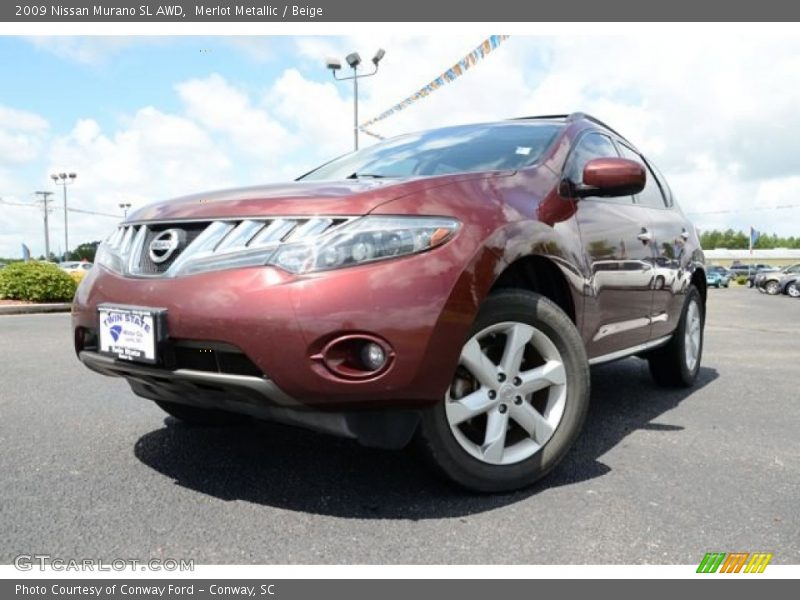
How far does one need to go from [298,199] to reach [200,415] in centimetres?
145

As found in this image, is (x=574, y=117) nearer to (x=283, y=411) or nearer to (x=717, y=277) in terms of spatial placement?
(x=283, y=411)

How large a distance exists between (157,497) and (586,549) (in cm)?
145

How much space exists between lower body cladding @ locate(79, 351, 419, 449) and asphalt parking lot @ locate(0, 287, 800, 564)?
30 cm

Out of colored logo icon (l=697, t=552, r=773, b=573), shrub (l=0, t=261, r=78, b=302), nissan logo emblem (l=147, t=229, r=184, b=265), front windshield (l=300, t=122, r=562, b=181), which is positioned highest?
front windshield (l=300, t=122, r=562, b=181)

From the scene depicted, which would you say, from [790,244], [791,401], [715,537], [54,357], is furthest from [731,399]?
[790,244]

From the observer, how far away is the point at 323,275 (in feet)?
6.72

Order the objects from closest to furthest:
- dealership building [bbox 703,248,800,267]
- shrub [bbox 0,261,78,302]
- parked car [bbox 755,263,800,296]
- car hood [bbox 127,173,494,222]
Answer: car hood [bbox 127,173,494,222] < shrub [bbox 0,261,78,302] < parked car [bbox 755,263,800,296] < dealership building [bbox 703,248,800,267]

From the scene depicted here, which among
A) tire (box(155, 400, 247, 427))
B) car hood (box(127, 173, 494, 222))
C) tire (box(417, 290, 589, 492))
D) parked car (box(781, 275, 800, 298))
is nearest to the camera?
car hood (box(127, 173, 494, 222))

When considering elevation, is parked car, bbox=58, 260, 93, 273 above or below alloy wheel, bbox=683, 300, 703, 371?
below

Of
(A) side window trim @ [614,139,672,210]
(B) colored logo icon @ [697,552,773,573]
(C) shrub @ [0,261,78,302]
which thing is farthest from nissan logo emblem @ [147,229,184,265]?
(C) shrub @ [0,261,78,302]

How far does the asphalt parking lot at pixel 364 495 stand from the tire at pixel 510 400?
12 cm

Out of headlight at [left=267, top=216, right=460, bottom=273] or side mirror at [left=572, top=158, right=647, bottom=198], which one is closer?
headlight at [left=267, top=216, right=460, bottom=273]

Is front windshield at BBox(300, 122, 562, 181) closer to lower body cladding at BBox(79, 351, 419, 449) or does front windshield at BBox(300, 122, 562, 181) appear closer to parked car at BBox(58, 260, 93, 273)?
lower body cladding at BBox(79, 351, 419, 449)

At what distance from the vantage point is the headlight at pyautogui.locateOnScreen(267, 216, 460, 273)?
208 centimetres
